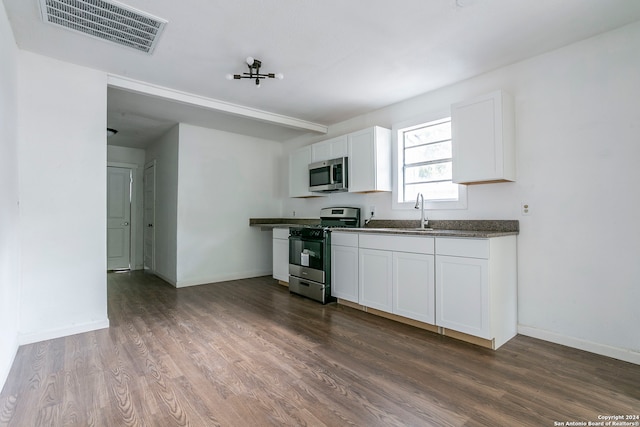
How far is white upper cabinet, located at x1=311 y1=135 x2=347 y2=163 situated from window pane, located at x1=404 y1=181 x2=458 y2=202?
3.42 ft


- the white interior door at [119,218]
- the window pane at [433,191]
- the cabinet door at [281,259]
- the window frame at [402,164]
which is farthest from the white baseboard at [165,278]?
the window pane at [433,191]

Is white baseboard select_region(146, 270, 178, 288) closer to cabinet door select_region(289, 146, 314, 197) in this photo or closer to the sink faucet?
cabinet door select_region(289, 146, 314, 197)

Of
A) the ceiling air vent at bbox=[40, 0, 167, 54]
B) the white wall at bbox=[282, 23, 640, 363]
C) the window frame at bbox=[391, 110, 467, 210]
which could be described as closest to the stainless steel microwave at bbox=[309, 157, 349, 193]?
the window frame at bbox=[391, 110, 467, 210]

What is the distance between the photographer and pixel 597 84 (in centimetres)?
252

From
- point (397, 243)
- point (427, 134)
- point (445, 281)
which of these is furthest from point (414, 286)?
point (427, 134)

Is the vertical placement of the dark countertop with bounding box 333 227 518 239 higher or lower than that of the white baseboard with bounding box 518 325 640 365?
higher

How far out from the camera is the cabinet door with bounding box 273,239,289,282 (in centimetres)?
470

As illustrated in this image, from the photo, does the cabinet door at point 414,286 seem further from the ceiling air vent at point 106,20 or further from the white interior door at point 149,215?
the white interior door at point 149,215

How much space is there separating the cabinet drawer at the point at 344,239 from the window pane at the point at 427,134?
1.36 meters

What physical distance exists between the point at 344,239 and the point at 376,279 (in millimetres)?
643

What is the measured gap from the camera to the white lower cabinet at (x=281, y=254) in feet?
15.4

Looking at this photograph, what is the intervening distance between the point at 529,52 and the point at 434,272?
212 cm

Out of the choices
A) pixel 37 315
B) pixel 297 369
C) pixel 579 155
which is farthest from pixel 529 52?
pixel 37 315

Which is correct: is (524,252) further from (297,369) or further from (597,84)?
(297,369)
